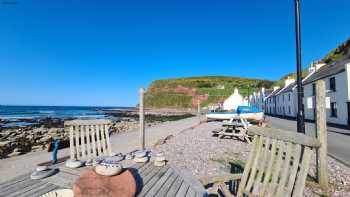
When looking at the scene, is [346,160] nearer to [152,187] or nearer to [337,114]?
[152,187]

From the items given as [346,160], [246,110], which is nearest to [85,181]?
[346,160]

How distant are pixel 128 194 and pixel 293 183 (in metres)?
1.69

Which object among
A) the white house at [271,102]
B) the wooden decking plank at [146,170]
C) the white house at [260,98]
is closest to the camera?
the wooden decking plank at [146,170]

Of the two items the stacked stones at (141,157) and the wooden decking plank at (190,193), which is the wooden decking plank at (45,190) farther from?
the wooden decking plank at (190,193)

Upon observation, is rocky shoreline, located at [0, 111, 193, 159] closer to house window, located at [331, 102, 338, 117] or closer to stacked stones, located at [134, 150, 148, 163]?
stacked stones, located at [134, 150, 148, 163]

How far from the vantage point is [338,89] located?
18.0 meters

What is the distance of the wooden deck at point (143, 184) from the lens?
2043 mm

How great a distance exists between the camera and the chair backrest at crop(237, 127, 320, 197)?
2043 mm

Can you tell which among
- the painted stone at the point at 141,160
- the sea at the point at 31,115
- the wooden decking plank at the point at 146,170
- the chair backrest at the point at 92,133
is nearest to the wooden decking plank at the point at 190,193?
the wooden decking plank at the point at 146,170

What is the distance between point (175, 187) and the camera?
7.20 feet

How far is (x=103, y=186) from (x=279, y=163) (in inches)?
74.9

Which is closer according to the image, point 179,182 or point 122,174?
point 122,174

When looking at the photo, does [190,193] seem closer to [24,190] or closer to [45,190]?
[45,190]

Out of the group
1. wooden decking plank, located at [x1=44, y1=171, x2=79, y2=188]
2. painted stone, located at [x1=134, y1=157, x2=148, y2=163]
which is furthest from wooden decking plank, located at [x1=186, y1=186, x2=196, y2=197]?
Result: wooden decking plank, located at [x1=44, y1=171, x2=79, y2=188]
